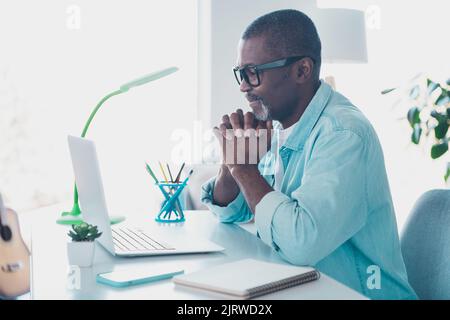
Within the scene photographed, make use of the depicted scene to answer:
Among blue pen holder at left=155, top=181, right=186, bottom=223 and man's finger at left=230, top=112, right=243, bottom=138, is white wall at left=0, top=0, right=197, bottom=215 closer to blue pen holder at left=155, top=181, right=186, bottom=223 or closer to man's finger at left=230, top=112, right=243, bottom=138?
blue pen holder at left=155, top=181, right=186, bottom=223

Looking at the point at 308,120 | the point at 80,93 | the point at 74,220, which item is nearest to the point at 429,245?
the point at 308,120

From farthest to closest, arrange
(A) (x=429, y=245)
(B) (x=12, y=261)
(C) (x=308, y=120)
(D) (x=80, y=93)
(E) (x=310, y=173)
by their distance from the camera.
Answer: (D) (x=80, y=93)
(B) (x=12, y=261)
(C) (x=308, y=120)
(A) (x=429, y=245)
(E) (x=310, y=173)

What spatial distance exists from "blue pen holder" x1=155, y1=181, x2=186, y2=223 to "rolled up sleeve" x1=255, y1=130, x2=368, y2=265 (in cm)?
48

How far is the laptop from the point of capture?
42.9 inches

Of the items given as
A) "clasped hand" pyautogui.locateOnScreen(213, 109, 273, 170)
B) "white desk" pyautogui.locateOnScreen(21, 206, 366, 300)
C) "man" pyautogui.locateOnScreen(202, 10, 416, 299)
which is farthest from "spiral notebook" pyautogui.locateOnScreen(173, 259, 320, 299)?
"clasped hand" pyautogui.locateOnScreen(213, 109, 273, 170)

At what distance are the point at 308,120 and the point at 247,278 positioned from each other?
0.57m

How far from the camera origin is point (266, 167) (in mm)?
1653

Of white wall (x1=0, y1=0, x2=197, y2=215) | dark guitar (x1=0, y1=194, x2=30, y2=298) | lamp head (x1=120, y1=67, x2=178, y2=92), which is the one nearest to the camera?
lamp head (x1=120, y1=67, x2=178, y2=92)

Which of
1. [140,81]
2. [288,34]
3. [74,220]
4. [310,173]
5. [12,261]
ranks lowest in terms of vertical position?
[12,261]

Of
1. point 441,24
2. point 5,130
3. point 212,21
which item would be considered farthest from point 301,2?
point 5,130

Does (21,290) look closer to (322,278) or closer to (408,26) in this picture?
(322,278)

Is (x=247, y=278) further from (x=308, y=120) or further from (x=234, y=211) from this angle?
(x=234, y=211)

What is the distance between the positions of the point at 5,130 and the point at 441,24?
2.59 meters

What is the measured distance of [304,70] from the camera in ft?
4.65
